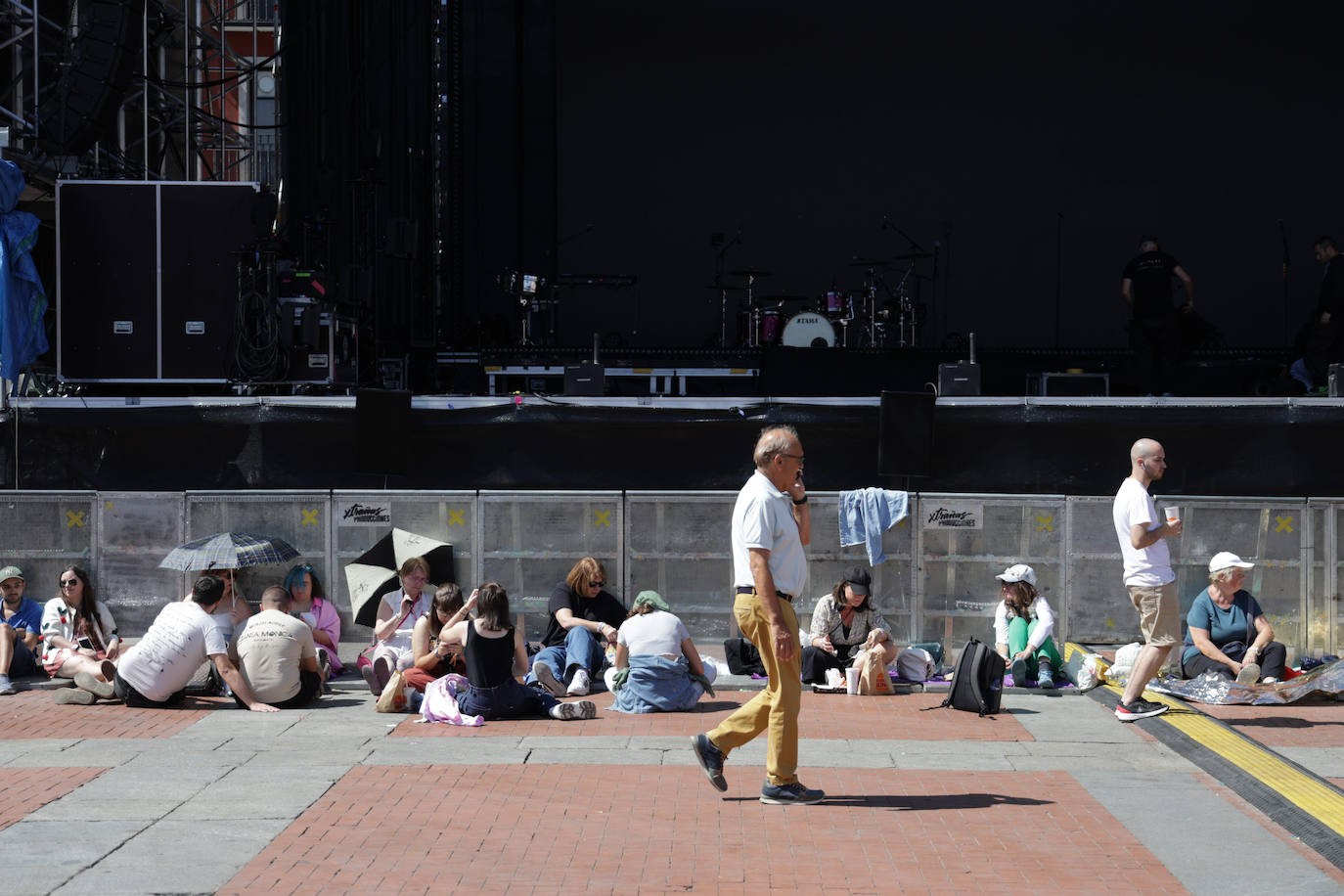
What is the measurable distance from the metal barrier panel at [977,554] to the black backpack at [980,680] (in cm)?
217

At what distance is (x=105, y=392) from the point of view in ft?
48.6

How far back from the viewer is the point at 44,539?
12.8 meters

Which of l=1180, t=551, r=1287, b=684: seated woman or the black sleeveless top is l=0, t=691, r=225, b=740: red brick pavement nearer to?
the black sleeveless top

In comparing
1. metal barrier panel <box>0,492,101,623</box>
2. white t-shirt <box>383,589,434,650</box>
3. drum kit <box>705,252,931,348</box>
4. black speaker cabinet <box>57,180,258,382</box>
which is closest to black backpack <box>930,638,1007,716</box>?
white t-shirt <box>383,589,434,650</box>

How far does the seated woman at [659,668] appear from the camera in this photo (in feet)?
33.2

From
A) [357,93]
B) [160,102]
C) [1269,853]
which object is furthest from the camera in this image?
[160,102]

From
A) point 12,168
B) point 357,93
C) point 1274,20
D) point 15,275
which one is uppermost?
point 1274,20

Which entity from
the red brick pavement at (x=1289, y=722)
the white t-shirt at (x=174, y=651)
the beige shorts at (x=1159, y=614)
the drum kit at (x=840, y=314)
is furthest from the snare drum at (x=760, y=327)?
the white t-shirt at (x=174, y=651)

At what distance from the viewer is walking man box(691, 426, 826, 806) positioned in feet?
23.0

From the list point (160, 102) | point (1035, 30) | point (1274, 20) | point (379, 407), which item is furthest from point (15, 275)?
point (1274, 20)

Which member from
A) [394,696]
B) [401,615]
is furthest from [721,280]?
[394,696]

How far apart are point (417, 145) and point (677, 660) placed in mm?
9744

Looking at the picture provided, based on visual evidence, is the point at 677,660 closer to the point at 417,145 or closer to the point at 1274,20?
the point at 417,145

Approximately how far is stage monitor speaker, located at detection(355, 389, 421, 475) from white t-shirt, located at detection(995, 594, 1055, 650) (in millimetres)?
5438
